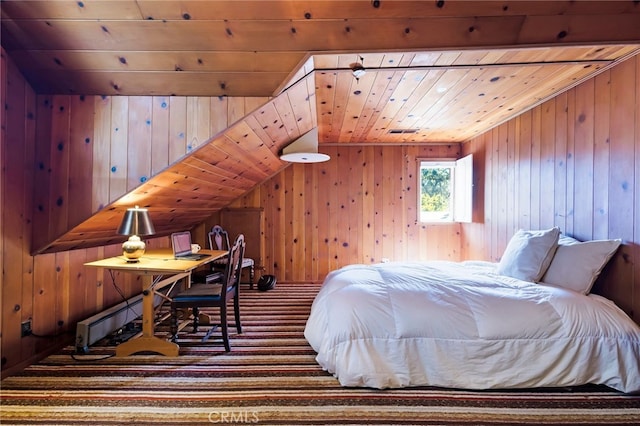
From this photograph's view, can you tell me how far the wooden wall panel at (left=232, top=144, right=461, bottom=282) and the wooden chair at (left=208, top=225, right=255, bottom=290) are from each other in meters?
0.36

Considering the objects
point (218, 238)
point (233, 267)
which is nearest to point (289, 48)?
point (233, 267)

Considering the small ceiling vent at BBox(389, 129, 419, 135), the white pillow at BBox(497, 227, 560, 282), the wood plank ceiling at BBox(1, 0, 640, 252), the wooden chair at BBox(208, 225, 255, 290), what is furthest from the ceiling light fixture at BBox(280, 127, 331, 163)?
the white pillow at BBox(497, 227, 560, 282)

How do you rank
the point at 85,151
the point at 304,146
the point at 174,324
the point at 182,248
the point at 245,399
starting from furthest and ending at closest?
the point at 304,146 < the point at 182,248 < the point at 174,324 < the point at 85,151 < the point at 245,399

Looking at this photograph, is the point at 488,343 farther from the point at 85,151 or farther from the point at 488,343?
the point at 85,151

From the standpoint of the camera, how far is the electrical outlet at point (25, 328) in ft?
5.92

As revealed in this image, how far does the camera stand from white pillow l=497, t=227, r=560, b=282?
2010mm

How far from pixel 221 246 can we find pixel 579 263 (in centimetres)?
369

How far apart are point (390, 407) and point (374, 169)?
125 inches

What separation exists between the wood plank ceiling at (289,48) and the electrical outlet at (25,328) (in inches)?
19.7

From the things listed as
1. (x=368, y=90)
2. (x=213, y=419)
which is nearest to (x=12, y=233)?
(x=213, y=419)

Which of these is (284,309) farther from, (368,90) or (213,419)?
(368,90)

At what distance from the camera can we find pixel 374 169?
412 centimetres

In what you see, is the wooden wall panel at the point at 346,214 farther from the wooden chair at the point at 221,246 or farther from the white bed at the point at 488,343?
the white bed at the point at 488,343

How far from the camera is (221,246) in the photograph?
12.5ft
